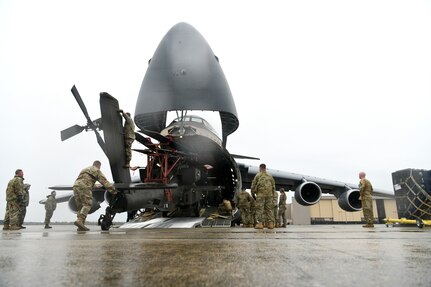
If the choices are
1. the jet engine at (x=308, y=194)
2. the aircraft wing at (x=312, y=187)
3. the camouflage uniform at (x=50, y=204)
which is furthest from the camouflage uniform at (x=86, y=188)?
the camouflage uniform at (x=50, y=204)

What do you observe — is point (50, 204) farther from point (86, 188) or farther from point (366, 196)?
point (366, 196)

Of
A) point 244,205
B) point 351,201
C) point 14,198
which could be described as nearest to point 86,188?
point 14,198

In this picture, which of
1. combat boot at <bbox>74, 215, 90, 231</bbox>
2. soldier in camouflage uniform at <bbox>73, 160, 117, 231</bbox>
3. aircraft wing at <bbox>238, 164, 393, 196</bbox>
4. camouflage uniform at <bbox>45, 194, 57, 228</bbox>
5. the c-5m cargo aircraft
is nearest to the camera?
combat boot at <bbox>74, 215, 90, 231</bbox>

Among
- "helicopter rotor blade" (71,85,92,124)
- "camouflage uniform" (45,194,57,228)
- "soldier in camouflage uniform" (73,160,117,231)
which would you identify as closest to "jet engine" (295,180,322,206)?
"soldier in camouflage uniform" (73,160,117,231)

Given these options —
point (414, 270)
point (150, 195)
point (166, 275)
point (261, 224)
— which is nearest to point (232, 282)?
point (166, 275)

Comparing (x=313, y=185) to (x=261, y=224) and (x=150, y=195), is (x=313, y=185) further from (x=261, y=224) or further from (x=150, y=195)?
(x=150, y=195)

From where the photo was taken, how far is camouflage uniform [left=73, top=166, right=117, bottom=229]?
5293mm

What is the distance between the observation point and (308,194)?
1089 cm

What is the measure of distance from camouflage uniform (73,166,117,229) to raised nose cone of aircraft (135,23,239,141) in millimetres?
2858

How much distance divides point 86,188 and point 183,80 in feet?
12.3

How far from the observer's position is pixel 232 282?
882 mm

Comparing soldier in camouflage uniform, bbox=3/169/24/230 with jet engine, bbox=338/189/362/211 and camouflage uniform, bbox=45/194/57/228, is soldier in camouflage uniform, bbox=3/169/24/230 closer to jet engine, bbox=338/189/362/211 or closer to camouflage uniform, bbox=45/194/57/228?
camouflage uniform, bbox=45/194/57/228

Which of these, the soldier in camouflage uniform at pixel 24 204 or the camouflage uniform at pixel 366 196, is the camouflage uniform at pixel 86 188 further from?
the camouflage uniform at pixel 366 196

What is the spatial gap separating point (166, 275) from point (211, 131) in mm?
8249
